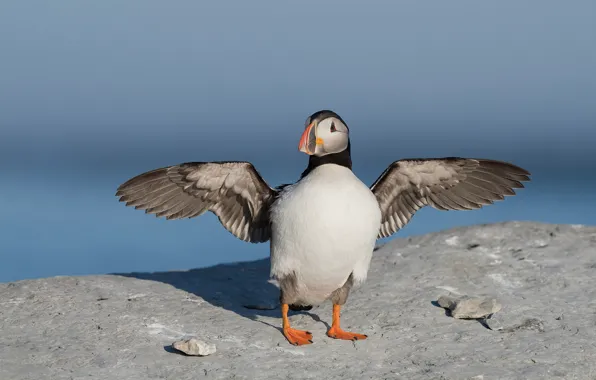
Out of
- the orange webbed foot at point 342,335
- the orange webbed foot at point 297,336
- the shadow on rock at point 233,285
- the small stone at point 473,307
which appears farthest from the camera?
the shadow on rock at point 233,285

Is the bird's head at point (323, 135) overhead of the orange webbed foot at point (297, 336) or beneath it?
overhead

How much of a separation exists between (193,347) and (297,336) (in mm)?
984

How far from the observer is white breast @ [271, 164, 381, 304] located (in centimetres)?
686

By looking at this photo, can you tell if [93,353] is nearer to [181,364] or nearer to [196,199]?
[181,364]

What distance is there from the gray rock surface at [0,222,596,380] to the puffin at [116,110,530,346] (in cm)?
51

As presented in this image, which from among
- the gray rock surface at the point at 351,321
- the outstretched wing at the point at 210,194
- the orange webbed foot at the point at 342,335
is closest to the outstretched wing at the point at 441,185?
the gray rock surface at the point at 351,321

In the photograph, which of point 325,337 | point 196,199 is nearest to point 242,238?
point 196,199

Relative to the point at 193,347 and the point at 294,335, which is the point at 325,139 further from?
the point at 193,347

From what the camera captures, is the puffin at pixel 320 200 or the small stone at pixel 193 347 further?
the puffin at pixel 320 200

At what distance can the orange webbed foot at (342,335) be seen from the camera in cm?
734

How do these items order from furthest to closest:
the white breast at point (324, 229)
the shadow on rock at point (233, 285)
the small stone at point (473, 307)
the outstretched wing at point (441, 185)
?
the shadow on rock at point (233, 285)
the outstretched wing at point (441, 185)
the small stone at point (473, 307)
the white breast at point (324, 229)

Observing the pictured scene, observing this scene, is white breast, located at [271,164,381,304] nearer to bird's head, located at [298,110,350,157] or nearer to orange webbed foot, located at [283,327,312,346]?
bird's head, located at [298,110,350,157]

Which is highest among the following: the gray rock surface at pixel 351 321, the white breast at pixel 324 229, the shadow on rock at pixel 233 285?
the white breast at pixel 324 229

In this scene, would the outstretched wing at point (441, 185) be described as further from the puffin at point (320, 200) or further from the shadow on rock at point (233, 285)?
the shadow on rock at point (233, 285)
